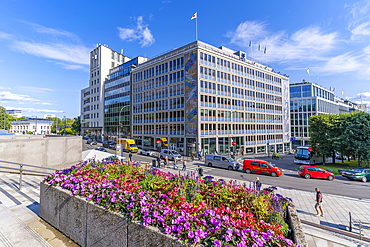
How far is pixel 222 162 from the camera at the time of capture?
85.7ft

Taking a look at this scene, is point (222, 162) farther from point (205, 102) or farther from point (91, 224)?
point (91, 224)

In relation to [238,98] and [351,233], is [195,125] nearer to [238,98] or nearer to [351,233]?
[238,98]

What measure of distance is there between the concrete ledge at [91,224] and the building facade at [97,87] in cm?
6663

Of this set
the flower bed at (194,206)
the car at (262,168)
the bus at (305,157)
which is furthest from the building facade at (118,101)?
the flower bed at (194,206)

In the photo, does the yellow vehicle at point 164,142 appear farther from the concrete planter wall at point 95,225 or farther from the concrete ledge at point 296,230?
the concrete ledge at point 296,230

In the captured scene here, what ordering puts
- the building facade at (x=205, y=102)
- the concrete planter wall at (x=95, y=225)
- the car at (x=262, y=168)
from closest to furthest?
the concrete planter wall at (x=95, y=225) < the car at (x=262, y=168) < the building facade at (x=205, y=102)

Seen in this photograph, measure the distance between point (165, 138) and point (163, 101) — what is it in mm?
9164

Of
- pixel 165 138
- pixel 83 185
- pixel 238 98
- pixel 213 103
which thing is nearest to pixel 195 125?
pixel 213 103

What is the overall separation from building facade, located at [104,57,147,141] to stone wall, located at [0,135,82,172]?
1440 inches

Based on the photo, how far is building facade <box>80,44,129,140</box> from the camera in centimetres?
6638

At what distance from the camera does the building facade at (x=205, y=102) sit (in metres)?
37.2

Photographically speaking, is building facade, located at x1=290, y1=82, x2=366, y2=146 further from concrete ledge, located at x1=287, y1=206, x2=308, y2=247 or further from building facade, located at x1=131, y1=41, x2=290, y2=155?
concrete ledge, located at x1=287, y1=206, x2=308, y2=247

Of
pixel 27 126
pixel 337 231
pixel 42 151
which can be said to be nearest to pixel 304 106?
pixel 337 231

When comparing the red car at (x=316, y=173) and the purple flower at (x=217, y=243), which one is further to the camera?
the red car at (x=316, y=173)
